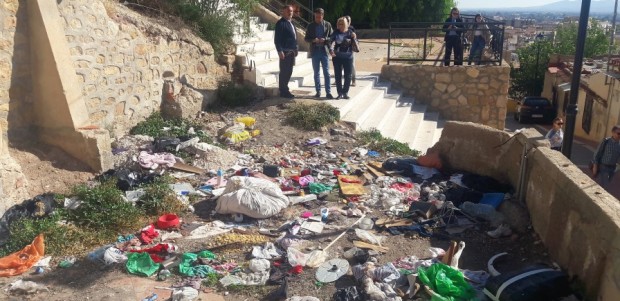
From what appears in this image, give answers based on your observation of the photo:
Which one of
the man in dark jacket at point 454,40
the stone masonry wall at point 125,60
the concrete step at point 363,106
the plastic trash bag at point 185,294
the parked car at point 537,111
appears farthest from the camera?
the parked car at point 537,111

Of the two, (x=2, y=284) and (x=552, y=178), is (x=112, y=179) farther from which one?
(x=552, y=178)

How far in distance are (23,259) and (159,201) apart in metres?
1.48

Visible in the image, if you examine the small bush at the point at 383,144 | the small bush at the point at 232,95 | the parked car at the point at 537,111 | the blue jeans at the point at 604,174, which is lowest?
the parked car at the point at 537,111

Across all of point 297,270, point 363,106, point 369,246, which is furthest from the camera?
point 363,106

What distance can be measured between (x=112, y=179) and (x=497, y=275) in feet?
14.9

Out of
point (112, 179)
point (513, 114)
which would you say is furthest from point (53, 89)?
point (513, 114)

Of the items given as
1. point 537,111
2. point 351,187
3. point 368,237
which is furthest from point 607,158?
point 537,111

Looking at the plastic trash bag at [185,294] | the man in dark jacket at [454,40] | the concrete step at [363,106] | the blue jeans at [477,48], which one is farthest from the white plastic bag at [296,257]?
the blue jeans at [477,48]

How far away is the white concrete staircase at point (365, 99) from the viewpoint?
10258mm

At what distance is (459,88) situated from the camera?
1257 cm

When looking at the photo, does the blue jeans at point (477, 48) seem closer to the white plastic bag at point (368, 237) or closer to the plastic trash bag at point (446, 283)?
the white plastic bag at point (368, 237)

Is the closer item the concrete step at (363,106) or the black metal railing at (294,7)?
the concrete step at (363,106)

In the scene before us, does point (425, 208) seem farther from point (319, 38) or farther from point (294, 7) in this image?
point (294, 7)

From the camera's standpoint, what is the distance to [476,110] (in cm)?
1271
